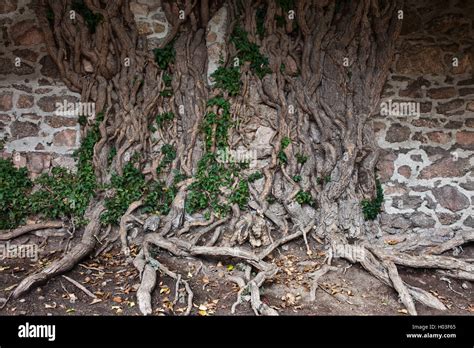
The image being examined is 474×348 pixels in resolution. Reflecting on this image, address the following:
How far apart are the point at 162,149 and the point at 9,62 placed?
96.7 inches

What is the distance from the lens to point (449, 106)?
4730mm

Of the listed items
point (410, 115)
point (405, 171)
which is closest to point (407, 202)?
point (405, 171)

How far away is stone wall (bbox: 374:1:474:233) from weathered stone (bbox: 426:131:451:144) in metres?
0.01

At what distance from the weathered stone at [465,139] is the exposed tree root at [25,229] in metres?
5.43

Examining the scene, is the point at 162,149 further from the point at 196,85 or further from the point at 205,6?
the point at 205,6

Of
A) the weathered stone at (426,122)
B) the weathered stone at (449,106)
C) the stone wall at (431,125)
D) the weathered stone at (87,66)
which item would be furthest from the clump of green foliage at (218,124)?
the weathered stone at (449,106)

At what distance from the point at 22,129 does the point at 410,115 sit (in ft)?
17.9

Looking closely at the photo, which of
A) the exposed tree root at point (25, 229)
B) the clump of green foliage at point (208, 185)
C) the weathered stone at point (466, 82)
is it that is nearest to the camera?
the exposed tree root at point (25, 229)

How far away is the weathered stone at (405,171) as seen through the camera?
480 centimetres

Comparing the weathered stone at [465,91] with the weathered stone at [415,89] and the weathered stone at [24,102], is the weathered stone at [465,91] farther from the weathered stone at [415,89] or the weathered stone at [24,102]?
the weathered stone at [24,102]

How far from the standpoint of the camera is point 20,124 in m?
4.77

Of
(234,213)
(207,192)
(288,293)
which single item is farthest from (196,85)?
(288,293)

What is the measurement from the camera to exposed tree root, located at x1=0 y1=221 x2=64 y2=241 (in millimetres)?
4137

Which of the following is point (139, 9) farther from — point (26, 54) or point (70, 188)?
point (70, 188)
